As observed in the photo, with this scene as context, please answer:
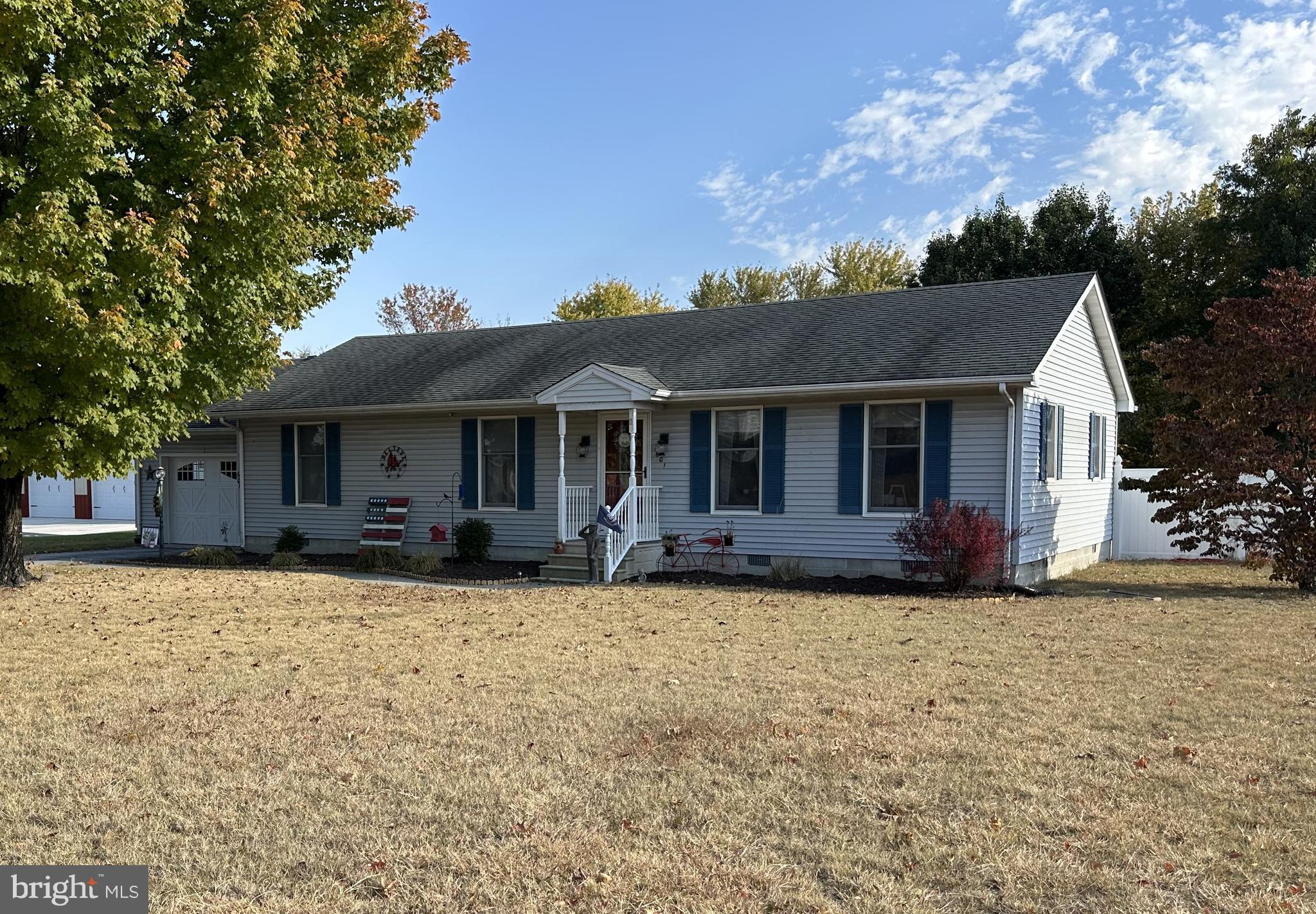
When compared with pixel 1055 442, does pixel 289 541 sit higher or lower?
lower

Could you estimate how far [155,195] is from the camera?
1107 cm

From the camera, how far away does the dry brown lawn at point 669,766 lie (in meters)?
3.73

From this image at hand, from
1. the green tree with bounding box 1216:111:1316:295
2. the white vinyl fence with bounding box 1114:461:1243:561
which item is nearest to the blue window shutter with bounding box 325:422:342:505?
the white vinyl fence with bounding box 1114:461:1243:561

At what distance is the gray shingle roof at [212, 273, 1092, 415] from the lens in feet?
44.2

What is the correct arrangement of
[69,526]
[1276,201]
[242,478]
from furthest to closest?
[69,526]
[1276,201]
[242,478]

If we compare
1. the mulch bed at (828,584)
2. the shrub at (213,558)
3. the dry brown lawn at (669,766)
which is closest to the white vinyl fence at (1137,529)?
the mulch bed at (828,584)

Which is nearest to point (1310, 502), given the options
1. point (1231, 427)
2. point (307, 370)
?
point (1231, 427)

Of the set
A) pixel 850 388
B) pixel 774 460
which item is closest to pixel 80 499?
pixel 774 460

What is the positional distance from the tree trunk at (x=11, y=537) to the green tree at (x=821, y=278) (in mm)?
27470

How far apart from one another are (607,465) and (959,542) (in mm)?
6147

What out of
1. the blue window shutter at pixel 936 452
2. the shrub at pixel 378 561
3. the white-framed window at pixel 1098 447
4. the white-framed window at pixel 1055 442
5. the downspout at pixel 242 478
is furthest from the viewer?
the downspout at pixel 242 478

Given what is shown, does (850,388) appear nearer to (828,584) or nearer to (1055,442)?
(828,584)

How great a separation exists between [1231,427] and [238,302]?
13927 millimetres

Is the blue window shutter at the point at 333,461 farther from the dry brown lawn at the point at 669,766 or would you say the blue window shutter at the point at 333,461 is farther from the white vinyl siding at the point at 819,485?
the dry brown lawn at the point at 669,766
